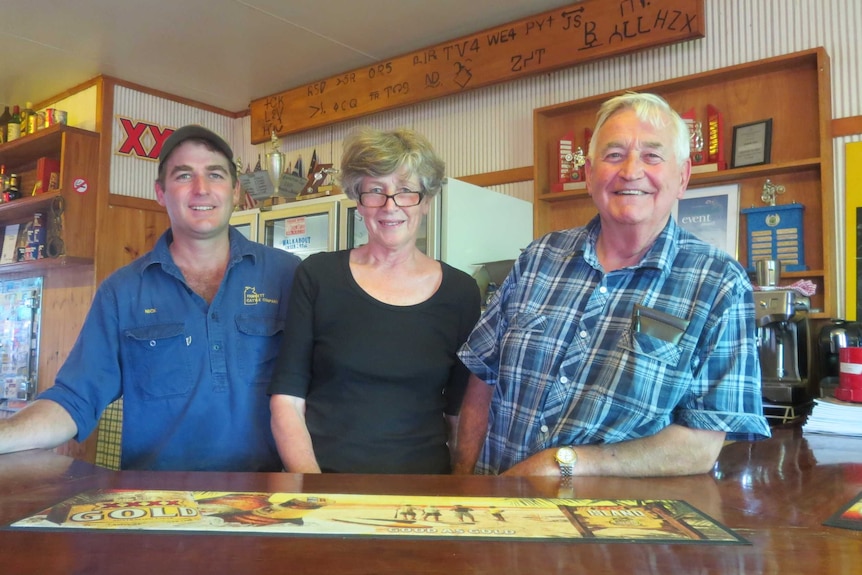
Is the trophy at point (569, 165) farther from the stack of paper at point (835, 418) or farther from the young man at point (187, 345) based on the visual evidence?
the young man at point (187, 345)

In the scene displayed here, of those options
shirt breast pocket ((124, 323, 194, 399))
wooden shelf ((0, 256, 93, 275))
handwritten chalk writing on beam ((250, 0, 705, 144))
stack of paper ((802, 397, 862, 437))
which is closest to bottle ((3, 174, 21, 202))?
wooden shelf ((0, 256, 93, 275))

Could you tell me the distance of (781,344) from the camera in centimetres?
219

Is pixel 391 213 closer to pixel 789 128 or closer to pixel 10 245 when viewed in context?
pixel 789 128

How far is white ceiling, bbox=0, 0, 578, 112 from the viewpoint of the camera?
3303 millimetres

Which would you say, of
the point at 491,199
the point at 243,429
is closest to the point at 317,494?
the point at 243,429

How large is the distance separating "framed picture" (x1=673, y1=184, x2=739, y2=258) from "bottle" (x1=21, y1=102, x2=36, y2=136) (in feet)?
14.6

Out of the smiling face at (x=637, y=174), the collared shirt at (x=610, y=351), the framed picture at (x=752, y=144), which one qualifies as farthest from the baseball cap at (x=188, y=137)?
the framed picture at (x=752, y=144)

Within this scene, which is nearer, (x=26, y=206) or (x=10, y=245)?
(x=26, y=206)

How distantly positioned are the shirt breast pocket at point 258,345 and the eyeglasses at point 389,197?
17.1 inches

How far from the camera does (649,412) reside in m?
1.28

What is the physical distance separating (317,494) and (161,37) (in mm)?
3522

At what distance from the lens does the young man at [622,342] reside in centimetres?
124

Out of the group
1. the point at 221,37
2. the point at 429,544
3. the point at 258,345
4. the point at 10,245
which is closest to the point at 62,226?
the point at 10,245

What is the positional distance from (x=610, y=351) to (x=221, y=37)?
3.18m
